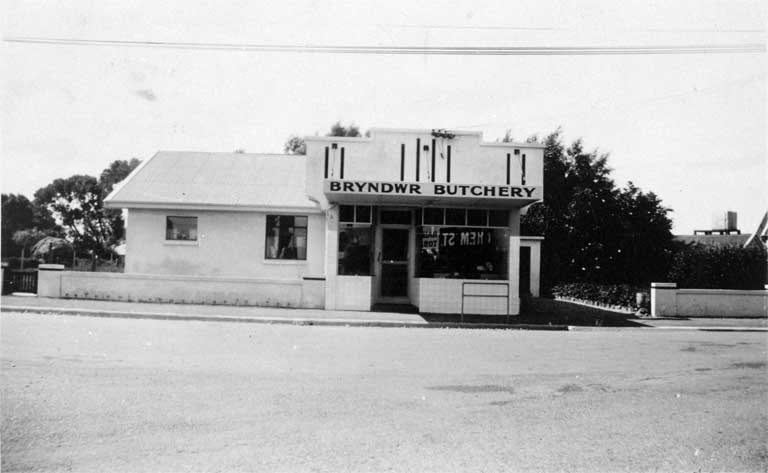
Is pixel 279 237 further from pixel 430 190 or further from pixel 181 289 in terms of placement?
pixel 430 190

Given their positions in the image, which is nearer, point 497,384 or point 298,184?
point 497,384

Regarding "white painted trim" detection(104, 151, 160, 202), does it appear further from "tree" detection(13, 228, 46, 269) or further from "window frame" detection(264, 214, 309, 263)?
"tree" detection(13, 228, 46, 269)

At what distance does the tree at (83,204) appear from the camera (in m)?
61.1

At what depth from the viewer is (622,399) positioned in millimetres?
6664

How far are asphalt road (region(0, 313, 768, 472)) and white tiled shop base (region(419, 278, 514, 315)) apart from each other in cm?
532

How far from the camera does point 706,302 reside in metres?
17.0

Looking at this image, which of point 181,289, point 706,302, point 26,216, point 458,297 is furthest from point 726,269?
point 26,216

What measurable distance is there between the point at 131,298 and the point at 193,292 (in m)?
1.98

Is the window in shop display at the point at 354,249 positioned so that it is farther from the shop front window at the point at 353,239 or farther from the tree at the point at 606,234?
the tree at the point at 606,234

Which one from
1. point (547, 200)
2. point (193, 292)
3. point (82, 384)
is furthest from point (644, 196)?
point (82, 384)

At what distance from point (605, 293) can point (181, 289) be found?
15.2 metres

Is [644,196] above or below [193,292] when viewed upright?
above

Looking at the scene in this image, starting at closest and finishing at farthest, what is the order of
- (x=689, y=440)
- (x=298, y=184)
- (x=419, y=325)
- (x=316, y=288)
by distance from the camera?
(x=689, y=440), (x=419, y=325), (x=316, y=288), (x=298, y=184)

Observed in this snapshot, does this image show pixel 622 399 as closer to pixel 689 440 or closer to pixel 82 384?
pixel 689 440
